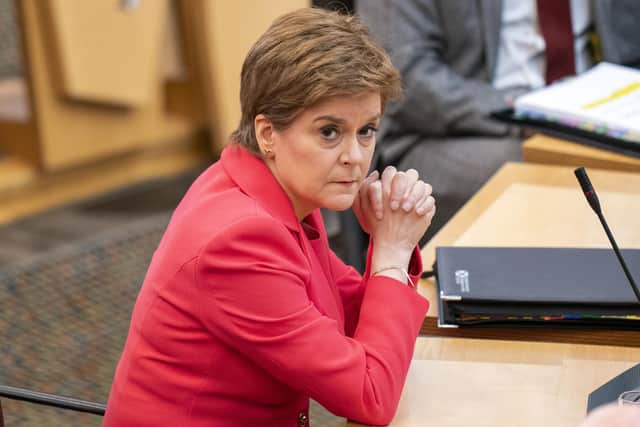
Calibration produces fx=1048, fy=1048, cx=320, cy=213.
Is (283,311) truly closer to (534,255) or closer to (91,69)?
(534,255)

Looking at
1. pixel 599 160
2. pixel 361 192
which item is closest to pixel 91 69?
pixel 599 160

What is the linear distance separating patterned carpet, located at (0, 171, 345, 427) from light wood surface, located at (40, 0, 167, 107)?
1.44 feet

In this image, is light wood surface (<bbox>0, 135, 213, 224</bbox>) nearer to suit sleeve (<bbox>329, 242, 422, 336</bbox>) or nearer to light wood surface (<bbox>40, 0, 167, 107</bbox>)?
light wood surface (<bbox>40, 0, 167, 107</bbox>)

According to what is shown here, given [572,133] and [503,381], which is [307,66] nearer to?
[503,381]

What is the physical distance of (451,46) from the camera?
2.45m

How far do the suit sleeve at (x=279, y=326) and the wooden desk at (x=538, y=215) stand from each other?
247 millimetres

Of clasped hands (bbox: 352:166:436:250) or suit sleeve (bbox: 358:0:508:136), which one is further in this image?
suit sleeve (bbox: 358:0:508:136)

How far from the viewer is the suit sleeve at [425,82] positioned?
2.37 meters

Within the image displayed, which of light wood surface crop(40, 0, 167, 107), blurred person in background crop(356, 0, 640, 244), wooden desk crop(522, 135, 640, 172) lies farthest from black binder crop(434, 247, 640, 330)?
light wood surface crop(40, 0, 167, 107)

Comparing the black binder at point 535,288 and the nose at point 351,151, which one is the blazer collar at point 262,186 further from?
the black binder at point 535,288

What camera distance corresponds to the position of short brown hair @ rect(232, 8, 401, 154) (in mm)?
1125

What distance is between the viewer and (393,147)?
240 centimetres

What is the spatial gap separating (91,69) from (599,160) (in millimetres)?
2251

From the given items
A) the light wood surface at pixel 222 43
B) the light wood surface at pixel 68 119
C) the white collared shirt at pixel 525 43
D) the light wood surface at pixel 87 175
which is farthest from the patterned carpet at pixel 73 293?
the white collared shirt at pixel 525 43
